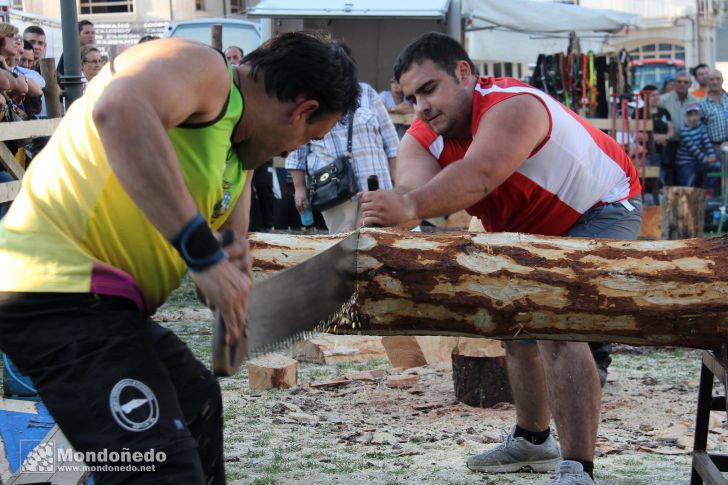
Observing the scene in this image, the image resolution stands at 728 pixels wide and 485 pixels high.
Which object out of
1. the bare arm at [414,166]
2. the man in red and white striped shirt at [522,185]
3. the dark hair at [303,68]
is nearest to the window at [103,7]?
the bare arm at [414,166]

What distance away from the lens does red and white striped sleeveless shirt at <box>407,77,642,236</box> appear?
431 centimetres

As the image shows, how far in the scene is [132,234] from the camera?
8.22 feet

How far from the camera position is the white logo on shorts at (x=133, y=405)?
7.66 feet

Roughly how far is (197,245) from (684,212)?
10.1 m

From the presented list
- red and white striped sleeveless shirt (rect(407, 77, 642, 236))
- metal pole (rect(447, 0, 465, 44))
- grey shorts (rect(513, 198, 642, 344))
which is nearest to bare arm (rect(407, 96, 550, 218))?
red and white striped sleeveless shirt (rect(407, 77, 642, 236))

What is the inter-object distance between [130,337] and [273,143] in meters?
0.69

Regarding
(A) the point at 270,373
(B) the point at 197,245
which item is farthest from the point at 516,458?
(B) the point at 197,245

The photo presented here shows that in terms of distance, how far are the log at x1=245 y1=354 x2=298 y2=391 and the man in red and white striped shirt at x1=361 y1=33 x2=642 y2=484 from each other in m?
1.72

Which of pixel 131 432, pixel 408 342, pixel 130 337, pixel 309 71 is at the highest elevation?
pixel 309 71

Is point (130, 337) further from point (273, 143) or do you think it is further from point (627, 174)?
point (627, 174)

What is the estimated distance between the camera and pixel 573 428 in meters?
4.10

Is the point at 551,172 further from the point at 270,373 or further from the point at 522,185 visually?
the point at 270,373

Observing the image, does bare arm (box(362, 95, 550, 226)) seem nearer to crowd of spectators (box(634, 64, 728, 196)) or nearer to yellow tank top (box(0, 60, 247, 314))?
yellow tank top (box(0, 60, 247, 314))

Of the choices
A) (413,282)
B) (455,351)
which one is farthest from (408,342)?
(413,282)
